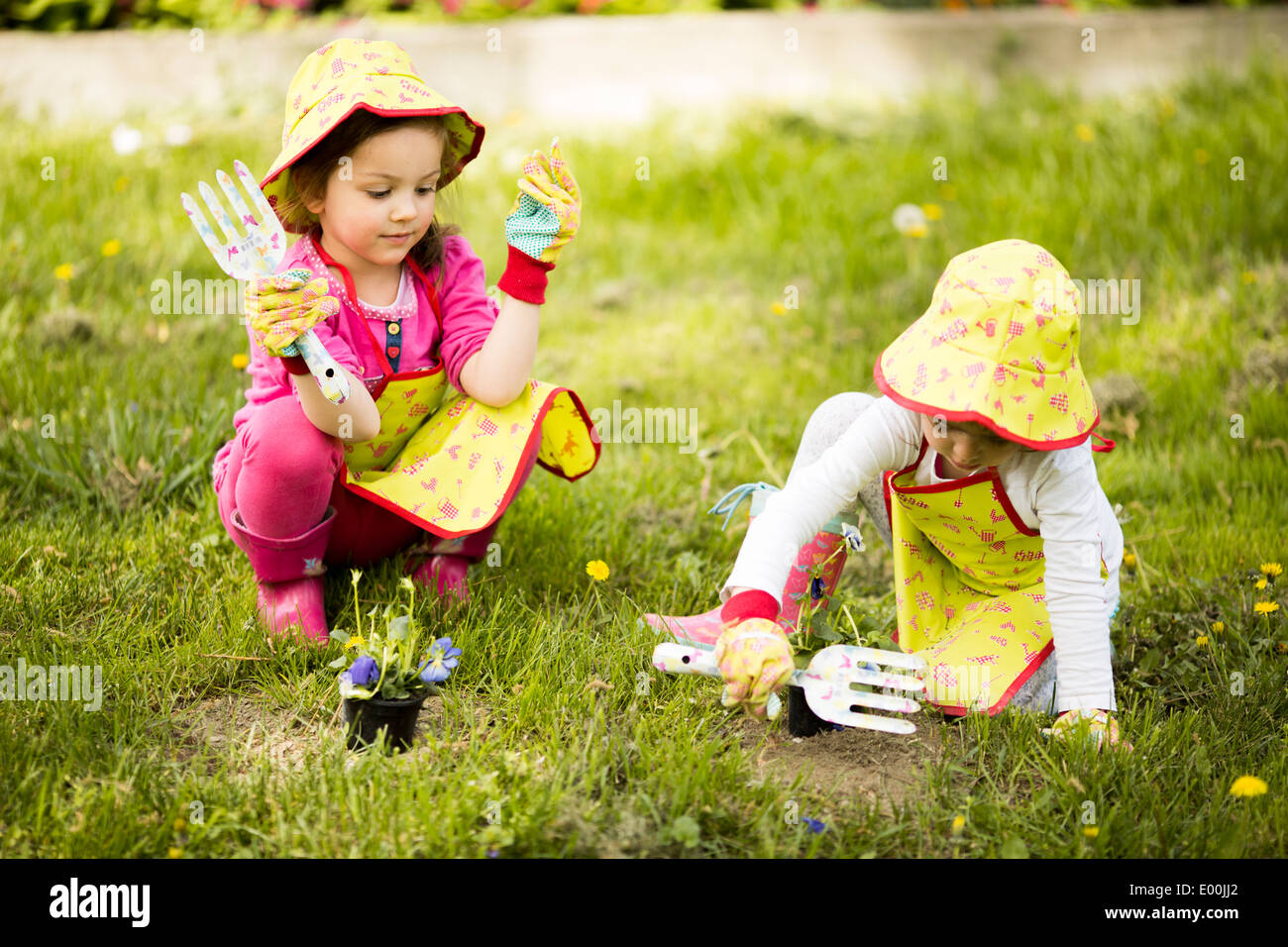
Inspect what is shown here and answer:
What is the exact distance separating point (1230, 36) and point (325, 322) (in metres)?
5.12

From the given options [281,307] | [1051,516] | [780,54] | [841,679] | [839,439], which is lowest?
[841,679]

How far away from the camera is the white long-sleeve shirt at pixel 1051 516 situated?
2.16 metres

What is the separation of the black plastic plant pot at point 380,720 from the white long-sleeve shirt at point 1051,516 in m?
Result: 0.58

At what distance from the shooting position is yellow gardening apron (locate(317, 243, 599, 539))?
95.7 inches

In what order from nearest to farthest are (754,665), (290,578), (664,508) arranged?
(754,665), (290,578), (664,508)

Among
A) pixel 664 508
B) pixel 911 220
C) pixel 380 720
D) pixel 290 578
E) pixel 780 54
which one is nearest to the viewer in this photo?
pixel 380 720

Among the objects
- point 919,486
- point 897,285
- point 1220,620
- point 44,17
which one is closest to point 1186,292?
point 897,285

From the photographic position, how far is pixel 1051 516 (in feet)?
7.20

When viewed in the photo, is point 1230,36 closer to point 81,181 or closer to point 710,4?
point 710,4

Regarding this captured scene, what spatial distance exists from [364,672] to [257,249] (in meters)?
0.80

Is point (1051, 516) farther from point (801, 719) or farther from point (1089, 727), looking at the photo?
point (801, 719)

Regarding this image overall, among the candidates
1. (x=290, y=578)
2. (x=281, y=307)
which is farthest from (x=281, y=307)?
(x=290, y=578)

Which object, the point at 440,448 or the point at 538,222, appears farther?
the point at 440,448

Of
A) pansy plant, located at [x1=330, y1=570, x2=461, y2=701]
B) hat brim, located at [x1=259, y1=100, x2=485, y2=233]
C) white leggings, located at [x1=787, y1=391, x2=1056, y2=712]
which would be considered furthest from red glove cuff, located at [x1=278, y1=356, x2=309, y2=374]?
white leggings, located at [x1=787, y1=391, x2=1056, y2=712]
